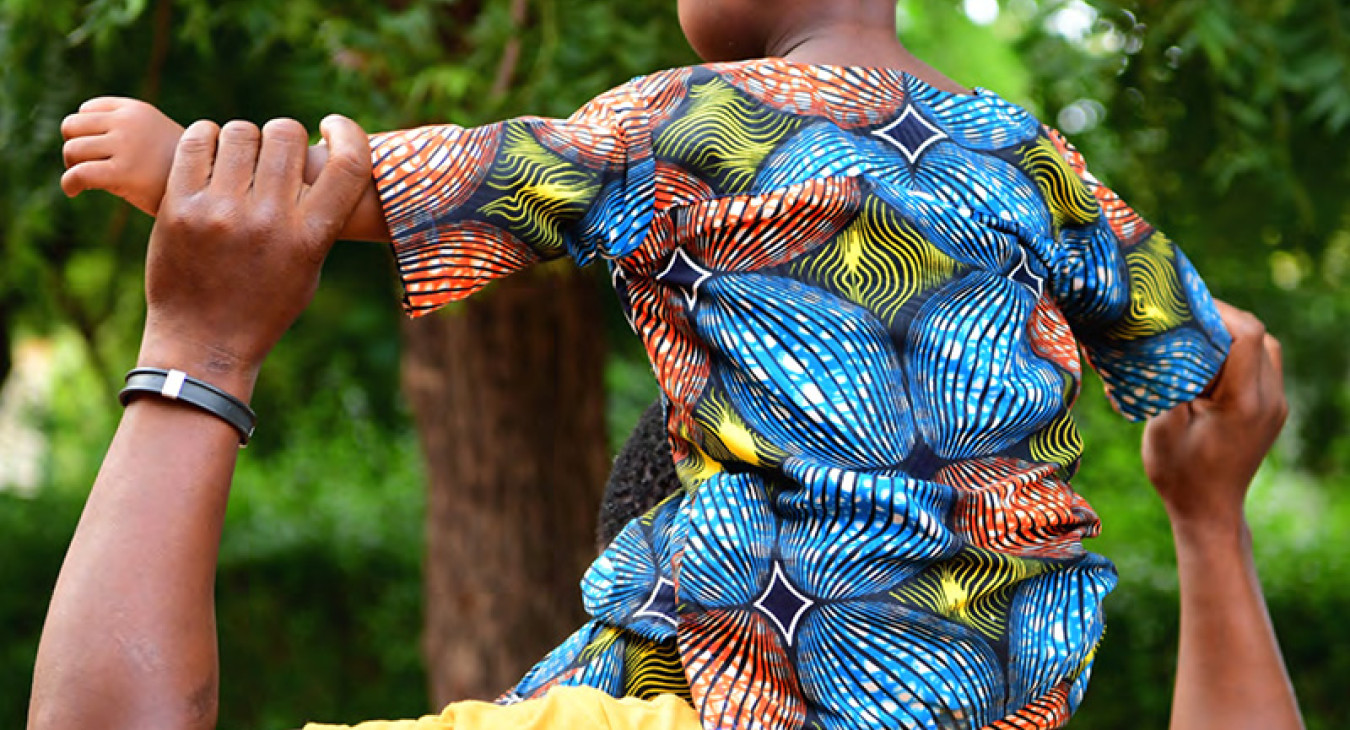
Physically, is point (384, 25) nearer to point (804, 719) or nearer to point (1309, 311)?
point (804, 719)

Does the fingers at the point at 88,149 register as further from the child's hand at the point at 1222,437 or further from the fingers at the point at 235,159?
the child's hand at the point at 1222,437

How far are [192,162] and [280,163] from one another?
7 cm

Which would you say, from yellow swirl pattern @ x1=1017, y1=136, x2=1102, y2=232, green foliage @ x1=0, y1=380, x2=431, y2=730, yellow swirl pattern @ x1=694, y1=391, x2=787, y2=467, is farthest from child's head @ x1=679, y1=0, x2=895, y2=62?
green foliage @ x1=0, y1=380, x2=431, y2=730

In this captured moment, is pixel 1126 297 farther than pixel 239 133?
Yes

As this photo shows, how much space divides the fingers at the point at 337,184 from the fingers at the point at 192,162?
9 centimetres

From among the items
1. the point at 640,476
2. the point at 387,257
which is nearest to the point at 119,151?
the point at 640,476

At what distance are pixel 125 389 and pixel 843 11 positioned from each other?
893 mm

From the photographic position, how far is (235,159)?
126cm

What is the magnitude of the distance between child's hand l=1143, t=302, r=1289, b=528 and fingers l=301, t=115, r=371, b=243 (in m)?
1.19

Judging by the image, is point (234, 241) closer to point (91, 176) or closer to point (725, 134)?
point (91, 176)

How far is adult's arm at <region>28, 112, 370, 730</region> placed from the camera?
46.3 inches

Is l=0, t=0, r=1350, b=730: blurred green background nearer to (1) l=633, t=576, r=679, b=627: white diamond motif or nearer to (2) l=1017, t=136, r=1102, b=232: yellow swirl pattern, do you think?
(2) l=1017, t=136, r=1102, b=232: yellow swirl pattern

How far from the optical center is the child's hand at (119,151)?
4.05 ft

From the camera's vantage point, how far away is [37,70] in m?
3.15
